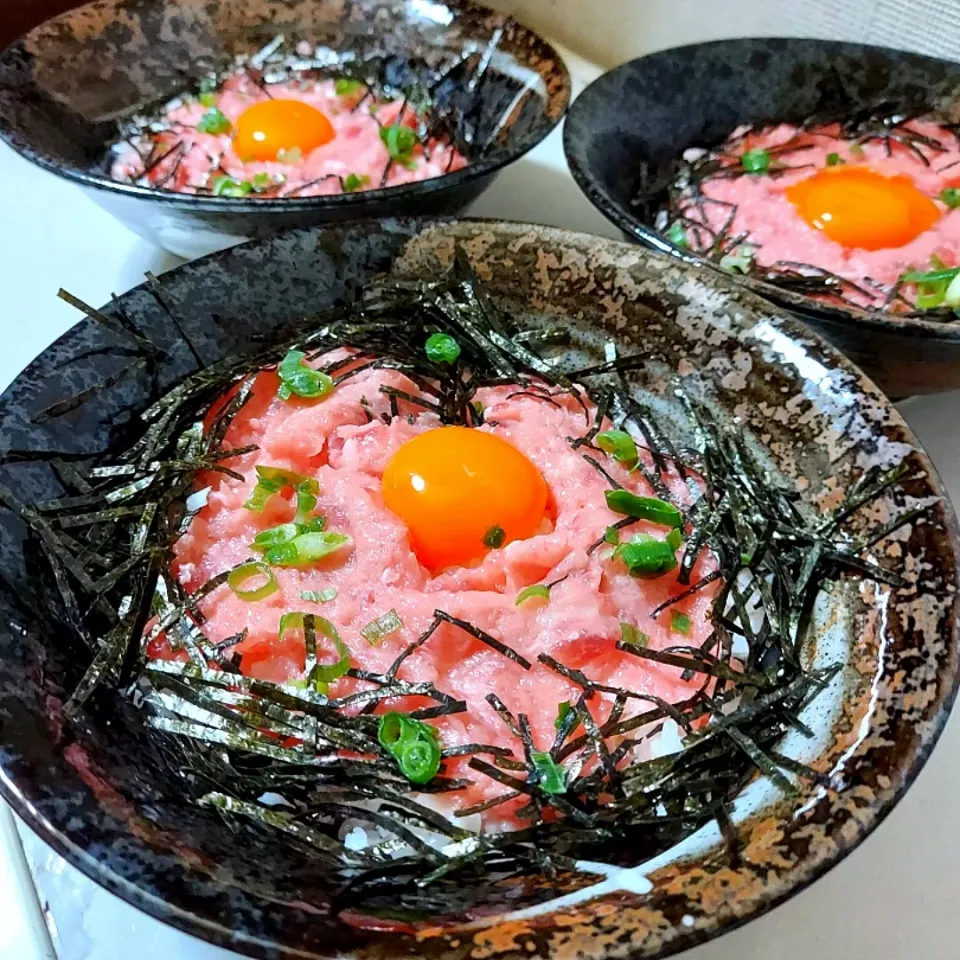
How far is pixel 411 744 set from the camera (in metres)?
1.06

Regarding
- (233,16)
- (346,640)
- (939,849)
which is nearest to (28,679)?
(346,640)

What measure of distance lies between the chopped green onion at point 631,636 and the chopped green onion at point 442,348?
579 mm

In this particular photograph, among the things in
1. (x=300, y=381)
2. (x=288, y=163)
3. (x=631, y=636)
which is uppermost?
(x=288, y=163)

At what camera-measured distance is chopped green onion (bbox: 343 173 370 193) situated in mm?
2177

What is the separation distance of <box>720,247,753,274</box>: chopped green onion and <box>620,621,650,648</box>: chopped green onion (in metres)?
0.97

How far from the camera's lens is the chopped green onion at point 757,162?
225 cm

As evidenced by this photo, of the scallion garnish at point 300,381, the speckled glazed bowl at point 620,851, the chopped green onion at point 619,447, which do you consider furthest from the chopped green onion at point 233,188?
the chopped green onion at point 619,447

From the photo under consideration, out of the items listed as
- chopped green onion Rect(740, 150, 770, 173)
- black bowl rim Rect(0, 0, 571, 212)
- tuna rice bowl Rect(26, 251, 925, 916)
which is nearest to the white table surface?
tuna rice bowl Rect(26, 251, 925, 916)

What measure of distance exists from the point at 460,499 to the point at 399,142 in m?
1.38

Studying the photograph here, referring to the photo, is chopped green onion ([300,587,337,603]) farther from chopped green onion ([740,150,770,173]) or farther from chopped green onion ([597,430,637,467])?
chopped green onion ([740,150,770,173])

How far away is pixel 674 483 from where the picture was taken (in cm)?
143

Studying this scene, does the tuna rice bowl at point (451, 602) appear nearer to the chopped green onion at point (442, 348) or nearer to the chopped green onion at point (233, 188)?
the chopped green onion at point (442, 348)

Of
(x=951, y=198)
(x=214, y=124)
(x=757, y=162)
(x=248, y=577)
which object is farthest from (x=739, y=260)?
(x=214, y=124)

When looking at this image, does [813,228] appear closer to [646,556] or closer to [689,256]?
[689,256]
